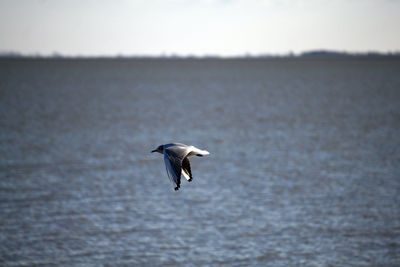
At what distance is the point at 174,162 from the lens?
7898mm

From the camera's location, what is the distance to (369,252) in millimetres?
21578

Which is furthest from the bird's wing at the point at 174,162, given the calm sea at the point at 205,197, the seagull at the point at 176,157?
the calm sea at the point at 205,197

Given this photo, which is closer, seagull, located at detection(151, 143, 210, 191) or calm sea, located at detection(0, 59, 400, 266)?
seagull, located at detection(151, 143, 210, 191)

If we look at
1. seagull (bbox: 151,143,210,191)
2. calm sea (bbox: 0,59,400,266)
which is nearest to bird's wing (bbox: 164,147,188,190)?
seagull (bbox: 151,143,210,191)

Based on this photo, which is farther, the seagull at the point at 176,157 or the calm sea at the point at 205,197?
the calm sea at the point at 205,197

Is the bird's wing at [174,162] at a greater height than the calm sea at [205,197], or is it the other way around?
the bird's wing at [174,162]

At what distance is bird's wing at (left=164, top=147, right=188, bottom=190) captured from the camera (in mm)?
7565

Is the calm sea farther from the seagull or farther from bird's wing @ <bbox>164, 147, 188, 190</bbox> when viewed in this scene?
bird's wing @ <bbox>164, 147, 188, 190</bbox>

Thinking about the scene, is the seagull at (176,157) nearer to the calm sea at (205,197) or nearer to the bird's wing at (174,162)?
the bird's wing at (174,162)

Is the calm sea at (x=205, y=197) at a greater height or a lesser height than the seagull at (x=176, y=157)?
lesser

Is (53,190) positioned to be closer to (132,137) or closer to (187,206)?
(187,206)

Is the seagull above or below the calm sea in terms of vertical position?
above

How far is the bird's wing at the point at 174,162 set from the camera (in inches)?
298

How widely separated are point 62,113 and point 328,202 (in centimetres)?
4354
